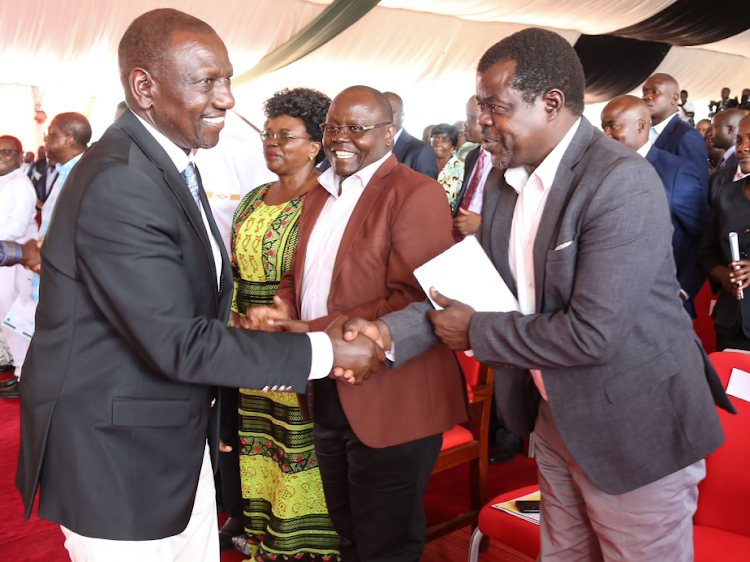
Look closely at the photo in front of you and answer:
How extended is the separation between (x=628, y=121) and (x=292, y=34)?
30.8 feet

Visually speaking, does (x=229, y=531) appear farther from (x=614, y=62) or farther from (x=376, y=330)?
(x=614, y=62)

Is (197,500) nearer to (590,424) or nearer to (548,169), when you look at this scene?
(590,424)

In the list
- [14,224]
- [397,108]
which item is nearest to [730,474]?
[397,108]

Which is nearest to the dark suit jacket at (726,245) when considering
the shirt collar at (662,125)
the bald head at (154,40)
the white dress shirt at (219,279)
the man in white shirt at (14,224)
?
the shirt collar at (662,125)

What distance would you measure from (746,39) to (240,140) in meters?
17.3

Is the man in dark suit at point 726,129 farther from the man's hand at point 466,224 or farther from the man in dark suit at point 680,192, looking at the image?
the man's hand at point 466,224

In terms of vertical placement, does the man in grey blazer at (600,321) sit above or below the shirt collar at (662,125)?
below

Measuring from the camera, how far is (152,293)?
1553 mm

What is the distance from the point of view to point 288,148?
118 inches

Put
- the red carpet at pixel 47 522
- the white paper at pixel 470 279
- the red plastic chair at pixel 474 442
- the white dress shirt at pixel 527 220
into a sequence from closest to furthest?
1. the white dress shirt at pixel 527 220
2. the white paper at pixel 470 279
3. the red plastic chair at pixel 474 442
4. the red carpet at pixel 47 522

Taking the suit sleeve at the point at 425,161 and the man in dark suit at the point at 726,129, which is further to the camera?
the man in dark suit at the point at 726,129

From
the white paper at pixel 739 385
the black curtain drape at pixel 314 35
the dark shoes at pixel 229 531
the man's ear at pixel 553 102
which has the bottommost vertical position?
the dark shoes at pixel 229 531

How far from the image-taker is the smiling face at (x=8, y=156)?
20.9 ft

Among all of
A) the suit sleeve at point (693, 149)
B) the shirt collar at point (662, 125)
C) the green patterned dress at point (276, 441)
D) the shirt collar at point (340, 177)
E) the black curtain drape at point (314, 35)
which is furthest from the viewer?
the black curtain drape at point (314, 35)
